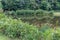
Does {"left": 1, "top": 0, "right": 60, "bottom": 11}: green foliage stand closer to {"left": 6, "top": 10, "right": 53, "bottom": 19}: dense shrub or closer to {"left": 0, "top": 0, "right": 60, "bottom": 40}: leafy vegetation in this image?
{"left": 0, "top": 0, "right": 60, "bottom": 40}: leafy vegetation

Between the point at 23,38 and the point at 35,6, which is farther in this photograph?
the point at 35,6

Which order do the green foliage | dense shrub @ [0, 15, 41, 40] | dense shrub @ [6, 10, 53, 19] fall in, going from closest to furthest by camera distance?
dense shrub @ [0, 15, 41, 40]
dense shrub @ [6, 10, 53, 19]
the green foliage

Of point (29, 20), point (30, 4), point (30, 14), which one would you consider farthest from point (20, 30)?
point (30, 4)

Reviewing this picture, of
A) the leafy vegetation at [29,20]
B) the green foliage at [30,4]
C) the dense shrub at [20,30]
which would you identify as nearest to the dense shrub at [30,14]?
the leafy vegetation at [29,20]

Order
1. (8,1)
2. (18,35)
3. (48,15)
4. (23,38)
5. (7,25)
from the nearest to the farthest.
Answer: (23,38) → (18,35) → (7,25) → (48,15) → (8,1)

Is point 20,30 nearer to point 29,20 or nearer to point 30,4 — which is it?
point 29,20

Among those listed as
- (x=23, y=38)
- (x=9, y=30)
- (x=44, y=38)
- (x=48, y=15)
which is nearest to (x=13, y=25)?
(x=9, y=30)

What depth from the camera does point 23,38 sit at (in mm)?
9031

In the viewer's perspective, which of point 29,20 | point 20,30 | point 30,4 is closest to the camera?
point 20,30

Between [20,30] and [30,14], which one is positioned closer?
[20,30]

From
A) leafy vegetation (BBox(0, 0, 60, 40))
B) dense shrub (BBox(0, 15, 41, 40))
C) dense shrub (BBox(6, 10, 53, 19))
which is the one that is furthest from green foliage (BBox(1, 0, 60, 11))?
dense shrub (BBox(0, 15, 41, 40))

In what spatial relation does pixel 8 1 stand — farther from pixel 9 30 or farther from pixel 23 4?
pixel 9 30

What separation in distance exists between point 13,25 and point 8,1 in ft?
45.7

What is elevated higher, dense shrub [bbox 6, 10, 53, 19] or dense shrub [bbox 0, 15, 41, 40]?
dense shrub [bbox 0, 15, 41, 40]
